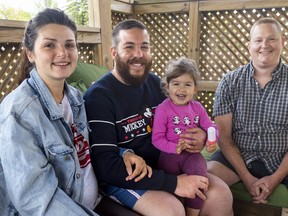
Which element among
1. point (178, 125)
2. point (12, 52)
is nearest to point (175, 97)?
point (178, 125)

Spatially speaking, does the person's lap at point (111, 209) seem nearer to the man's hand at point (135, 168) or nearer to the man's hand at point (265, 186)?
the man's hand at point (135, 168)

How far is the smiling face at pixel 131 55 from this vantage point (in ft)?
5.01

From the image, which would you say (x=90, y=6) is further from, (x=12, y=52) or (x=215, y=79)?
(x=215, y=79)

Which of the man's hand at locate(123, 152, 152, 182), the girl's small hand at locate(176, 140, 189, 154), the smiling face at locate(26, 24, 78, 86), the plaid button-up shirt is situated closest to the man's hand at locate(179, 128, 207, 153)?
the girl's small hand at locate(176, 140, 189, 154)

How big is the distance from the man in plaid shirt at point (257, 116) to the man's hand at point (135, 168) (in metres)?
0.72

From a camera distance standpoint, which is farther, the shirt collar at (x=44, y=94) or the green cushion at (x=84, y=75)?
the green cushion at (x=84, y=75)

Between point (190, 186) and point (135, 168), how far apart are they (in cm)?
27

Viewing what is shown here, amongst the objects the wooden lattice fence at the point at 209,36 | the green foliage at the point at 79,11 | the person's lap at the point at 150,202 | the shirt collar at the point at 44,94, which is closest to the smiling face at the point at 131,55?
the shirt collar at the point at 44,94

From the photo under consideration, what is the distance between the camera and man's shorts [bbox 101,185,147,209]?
1357 millimetres

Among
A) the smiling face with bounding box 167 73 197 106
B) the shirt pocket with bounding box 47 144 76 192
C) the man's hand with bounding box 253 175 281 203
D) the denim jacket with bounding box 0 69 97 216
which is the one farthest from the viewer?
the man's hand with bounding box 253 175 281 203

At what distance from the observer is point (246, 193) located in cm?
181

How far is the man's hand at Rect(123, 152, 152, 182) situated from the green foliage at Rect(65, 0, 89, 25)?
4288mm

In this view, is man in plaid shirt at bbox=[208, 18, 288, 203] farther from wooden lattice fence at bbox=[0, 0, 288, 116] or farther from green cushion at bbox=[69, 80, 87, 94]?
wooden lattice fence at bbox=[0, 0, 288, 116]

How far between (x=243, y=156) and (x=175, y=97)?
70 centimetres
